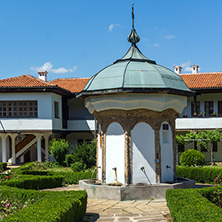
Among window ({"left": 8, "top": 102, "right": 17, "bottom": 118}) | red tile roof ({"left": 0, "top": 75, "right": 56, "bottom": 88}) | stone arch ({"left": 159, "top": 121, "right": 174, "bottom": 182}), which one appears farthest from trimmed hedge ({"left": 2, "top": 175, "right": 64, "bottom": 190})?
window ({"left": 8, "top": 102, "right": 17, "bottom": 118})

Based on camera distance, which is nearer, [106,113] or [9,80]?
[106,113]

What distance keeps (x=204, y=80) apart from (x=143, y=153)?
1817cm

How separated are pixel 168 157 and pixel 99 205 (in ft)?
10.1

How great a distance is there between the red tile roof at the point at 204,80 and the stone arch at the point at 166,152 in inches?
598

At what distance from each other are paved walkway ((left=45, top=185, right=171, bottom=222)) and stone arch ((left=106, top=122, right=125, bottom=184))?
115 centimetres

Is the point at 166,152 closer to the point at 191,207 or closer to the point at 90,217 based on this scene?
the point at 90,217

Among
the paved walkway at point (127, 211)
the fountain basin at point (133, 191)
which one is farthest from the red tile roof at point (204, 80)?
the paved walkway at point (127, 211)

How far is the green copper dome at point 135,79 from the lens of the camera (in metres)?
10.7

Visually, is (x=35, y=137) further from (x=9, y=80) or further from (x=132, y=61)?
(x=132, y=61)

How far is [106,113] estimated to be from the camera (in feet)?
37.4

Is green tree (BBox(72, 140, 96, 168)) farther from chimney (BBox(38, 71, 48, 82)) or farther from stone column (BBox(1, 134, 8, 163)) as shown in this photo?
chimney (BBox(38, 71, 48, 82))

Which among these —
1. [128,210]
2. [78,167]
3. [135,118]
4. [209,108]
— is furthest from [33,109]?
[128,210]

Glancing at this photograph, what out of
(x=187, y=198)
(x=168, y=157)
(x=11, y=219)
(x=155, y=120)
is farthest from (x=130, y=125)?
(x=11, y=219)

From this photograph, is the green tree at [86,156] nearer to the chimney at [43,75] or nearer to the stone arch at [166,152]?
the stone arch at [166,152]
